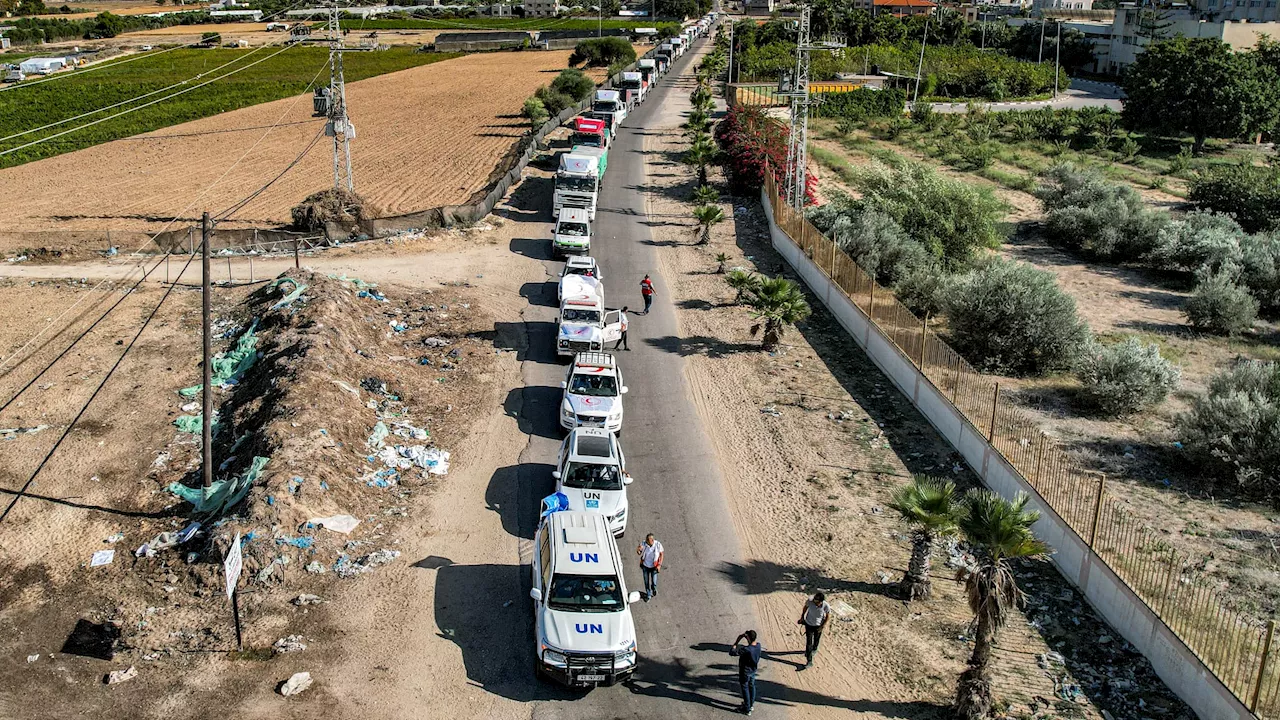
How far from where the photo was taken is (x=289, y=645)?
592 inches

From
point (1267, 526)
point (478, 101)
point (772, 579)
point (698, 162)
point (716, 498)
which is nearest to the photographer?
point (772, 579)

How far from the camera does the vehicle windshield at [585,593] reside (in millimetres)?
14680

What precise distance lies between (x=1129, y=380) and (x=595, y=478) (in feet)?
41.8

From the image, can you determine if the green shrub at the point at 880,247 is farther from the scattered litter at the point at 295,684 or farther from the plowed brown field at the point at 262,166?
the scattered litter at the point at 295,684

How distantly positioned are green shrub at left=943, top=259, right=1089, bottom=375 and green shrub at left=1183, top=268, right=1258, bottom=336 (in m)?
6.09

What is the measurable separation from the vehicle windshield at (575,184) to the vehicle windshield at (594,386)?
18543mm

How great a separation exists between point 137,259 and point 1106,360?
30.7 meters

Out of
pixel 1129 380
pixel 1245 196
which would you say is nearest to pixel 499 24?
pixel 1245 196

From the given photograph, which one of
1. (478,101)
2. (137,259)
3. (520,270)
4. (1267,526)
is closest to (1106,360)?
(1267,526)

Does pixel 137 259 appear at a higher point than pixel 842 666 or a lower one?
higher

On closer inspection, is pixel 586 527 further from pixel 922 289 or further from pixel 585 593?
pixel 922 289

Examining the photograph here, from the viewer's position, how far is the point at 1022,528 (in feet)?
43.8

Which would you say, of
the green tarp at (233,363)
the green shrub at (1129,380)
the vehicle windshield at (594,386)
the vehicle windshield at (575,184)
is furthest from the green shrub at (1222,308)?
the green tarp at (233,363)

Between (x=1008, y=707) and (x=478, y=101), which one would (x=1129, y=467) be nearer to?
(x=1008, y=707)
